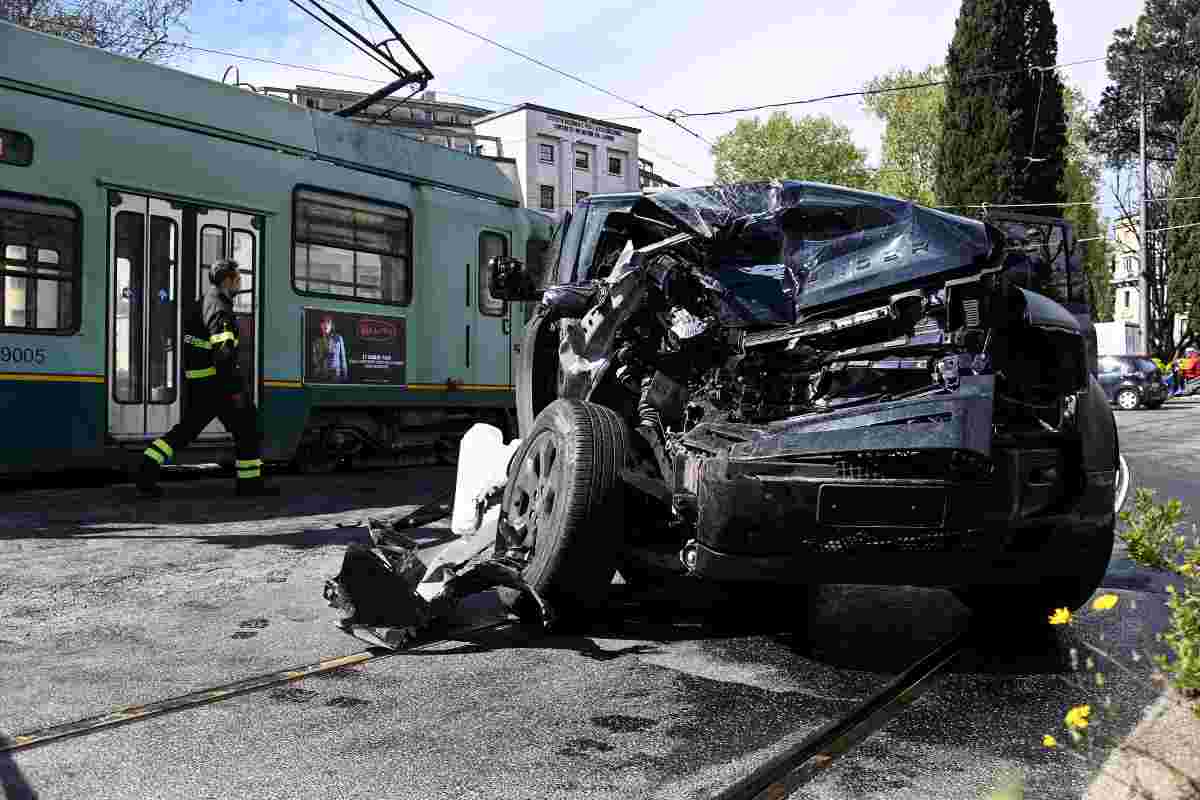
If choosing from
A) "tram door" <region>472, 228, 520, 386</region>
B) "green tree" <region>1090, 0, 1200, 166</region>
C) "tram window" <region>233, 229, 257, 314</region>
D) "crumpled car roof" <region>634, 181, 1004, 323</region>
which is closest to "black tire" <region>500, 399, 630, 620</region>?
"crumpled car roof" <region>634, 181, 1004, 323</region>

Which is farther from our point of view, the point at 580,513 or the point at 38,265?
the point at 38,265

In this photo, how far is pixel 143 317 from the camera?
8.49m

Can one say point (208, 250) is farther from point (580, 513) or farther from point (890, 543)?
point (890, 543)

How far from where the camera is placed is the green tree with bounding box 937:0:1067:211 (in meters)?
36.8

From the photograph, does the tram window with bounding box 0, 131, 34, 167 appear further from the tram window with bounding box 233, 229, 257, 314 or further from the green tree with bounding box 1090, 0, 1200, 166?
the green tree with bounding box 1090, 0, 1200, 166

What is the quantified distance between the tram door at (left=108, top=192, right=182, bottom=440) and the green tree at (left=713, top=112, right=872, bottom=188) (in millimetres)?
46059

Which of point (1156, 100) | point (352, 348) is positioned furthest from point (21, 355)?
point (1156, 100)

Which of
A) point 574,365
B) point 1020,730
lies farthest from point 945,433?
point 574,365

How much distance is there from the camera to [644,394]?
4.11 m

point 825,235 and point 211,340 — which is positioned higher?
point 825,235

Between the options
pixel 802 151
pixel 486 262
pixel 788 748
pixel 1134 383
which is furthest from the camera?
pixel 802 151

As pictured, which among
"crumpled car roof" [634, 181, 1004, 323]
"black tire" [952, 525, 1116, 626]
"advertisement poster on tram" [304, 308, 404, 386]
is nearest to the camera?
"crumpled car roof" [634, 181, 1004, 323]

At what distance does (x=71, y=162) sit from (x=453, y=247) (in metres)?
4.04

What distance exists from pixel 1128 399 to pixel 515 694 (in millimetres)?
28034
